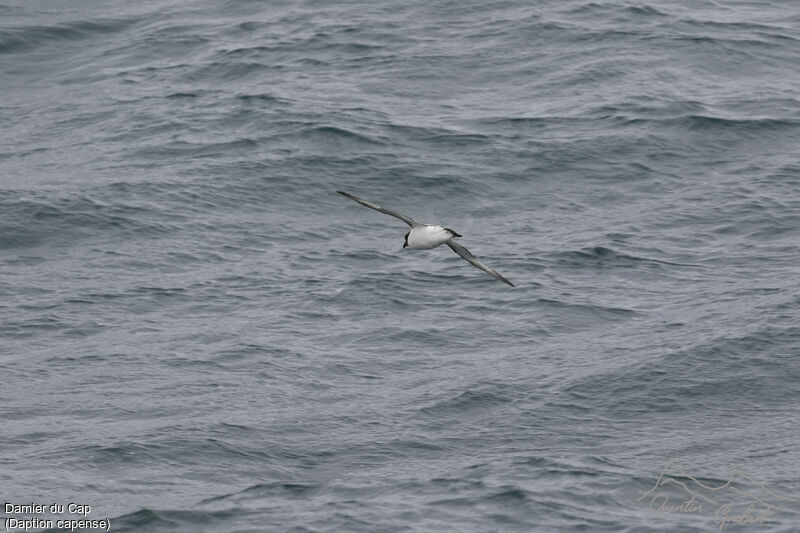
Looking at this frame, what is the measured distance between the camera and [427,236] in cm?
2188

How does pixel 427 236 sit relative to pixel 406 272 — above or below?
above

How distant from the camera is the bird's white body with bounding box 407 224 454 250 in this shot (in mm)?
21641

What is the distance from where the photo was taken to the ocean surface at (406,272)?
26.1 m

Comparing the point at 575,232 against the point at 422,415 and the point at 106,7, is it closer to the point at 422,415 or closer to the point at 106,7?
the point at 422,415

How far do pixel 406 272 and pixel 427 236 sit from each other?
11580mm

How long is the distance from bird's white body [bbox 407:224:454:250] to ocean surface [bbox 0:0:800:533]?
5223 mm
